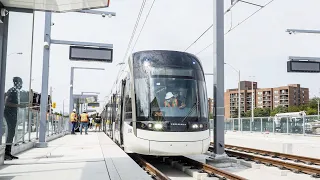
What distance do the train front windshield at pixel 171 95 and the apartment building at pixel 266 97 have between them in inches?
5034

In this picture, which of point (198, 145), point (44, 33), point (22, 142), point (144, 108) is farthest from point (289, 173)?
point (44, 33)

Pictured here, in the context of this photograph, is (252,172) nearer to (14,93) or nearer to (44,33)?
(14,93)

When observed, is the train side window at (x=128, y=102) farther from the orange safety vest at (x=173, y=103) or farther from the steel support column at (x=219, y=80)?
the steel support column at (x=219, y=80)

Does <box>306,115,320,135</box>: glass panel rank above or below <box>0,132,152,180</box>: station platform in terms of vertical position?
above

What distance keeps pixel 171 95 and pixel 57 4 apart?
421 cm

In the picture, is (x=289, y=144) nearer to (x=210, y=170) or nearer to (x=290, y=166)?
(x=290, y=166)

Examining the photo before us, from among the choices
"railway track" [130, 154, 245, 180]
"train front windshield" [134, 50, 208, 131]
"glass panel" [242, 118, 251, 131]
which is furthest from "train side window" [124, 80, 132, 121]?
"glass panel" [242, 118, 251, 131]

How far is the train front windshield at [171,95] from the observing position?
9711 mm

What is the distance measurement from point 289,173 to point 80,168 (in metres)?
5.44

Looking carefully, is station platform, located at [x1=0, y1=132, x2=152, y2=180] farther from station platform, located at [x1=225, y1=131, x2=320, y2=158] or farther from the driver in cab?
station platform, located at [x1=225, y1=131, x2=320, y2=158]

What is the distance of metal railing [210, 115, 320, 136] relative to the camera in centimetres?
2120

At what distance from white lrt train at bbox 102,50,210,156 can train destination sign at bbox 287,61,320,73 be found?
10.3 m

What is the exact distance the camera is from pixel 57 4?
6.91 meters

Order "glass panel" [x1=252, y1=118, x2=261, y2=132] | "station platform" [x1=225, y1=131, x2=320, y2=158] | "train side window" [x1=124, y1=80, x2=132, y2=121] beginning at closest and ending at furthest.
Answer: "train side window" [x1=124, y1=80, x2=132, y2=121] → "station platform" [x1=225, y1=131, x2=320, y2=158] → "glass panel" [x1=252, y1=118, x2=261, y2=132]
